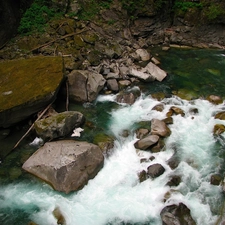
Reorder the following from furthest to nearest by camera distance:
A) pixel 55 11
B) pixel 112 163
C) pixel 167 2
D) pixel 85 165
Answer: pixel 167 2, pixel 55 11, pixel 112 163, pixel 85 165

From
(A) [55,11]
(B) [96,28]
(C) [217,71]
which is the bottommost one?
(C) [217,71]

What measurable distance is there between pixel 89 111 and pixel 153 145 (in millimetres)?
2590

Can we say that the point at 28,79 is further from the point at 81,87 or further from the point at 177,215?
the point at 177,215

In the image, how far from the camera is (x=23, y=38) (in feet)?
35.7

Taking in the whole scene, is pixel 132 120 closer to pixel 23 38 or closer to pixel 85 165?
pixel 85 165

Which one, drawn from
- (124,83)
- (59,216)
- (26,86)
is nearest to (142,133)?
(124,83)

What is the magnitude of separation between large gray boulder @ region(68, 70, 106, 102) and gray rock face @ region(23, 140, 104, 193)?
243 cm

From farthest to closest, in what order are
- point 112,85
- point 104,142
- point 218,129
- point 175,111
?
point 112,85 < point 175,111 < point 218,129 < point 104,142

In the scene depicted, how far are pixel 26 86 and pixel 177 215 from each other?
17.5ft

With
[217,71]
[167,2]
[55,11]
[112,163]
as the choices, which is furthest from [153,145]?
[167,2]

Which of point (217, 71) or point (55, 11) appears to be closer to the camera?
point (217, 71)

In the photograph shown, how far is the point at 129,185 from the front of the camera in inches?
241

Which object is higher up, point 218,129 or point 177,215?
point 177,215

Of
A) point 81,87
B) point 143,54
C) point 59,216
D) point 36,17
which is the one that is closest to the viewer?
point 59,216
